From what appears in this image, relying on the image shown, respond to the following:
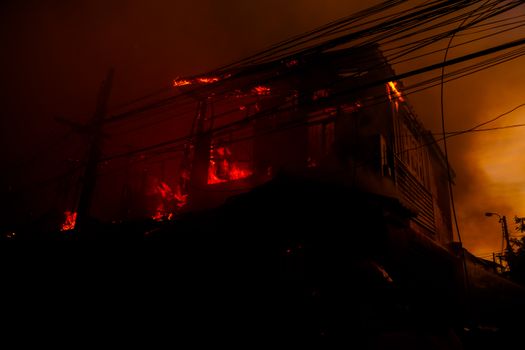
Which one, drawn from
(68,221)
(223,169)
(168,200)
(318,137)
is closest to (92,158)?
(223,169)

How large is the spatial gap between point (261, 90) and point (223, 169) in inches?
137

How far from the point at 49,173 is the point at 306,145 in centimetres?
2381

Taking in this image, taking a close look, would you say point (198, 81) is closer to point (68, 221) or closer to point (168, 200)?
point (168, 200)

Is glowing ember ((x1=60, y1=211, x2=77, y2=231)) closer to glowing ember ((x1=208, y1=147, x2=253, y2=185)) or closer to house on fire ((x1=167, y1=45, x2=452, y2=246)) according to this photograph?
house on fire ((x1=167, y1=45, x2=452, y2=246))

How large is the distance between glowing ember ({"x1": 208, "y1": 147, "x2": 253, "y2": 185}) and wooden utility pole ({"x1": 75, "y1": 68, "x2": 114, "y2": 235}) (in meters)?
4.16

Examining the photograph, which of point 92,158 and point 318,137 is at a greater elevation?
point 318,137

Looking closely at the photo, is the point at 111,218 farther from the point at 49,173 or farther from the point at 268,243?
the point at 268,243

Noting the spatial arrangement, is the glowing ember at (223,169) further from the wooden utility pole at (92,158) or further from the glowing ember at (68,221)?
the glowing ember at (68,221)

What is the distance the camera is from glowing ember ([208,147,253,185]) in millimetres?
12780

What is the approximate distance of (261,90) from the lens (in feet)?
43.1

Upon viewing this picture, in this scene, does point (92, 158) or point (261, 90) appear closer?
point (92, 158)

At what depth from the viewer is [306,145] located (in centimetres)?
1141

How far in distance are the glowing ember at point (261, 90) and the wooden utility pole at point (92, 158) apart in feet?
17.9

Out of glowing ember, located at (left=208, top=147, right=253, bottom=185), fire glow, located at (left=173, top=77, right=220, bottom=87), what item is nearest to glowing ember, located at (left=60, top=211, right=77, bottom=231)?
glowing ember, located at (left=208, top=147, right=253, bottom=185)
